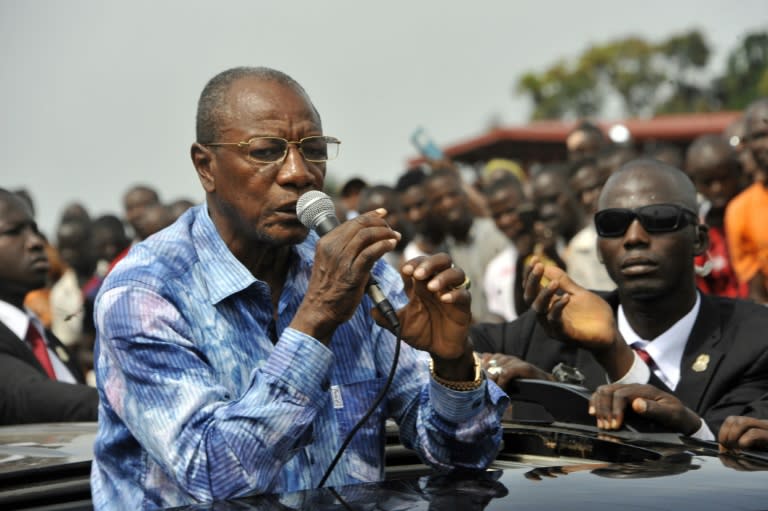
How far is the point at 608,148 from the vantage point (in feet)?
26.7

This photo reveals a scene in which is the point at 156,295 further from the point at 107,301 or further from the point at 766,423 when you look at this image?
the point at 766,423

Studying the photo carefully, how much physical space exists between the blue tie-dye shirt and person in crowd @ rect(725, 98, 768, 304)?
4.17 m

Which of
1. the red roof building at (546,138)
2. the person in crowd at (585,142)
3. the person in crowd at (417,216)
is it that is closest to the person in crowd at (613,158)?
the person in crowd at (585,142)

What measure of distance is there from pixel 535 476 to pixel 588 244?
4.69m

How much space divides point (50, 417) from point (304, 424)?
238 centimetres

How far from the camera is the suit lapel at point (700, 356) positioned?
4246mm

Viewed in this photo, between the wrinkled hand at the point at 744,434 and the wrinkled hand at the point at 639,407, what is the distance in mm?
306

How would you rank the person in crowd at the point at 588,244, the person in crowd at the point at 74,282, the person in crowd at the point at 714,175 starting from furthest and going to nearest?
the person in crowd at the point at 74,282 < the person in crowd at the point at 714,175 < the person in crowd at the point at 588,244

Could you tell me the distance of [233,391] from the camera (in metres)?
2.73

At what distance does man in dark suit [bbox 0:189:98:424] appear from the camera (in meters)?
4.59

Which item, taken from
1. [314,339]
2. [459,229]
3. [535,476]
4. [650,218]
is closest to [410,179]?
[459,229]

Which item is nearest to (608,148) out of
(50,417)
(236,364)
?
(50,417)

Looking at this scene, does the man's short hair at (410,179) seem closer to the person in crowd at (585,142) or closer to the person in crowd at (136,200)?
the person in crowd at (585,142)

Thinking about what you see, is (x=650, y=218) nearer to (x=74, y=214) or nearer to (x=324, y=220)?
(x=324, y=220)
